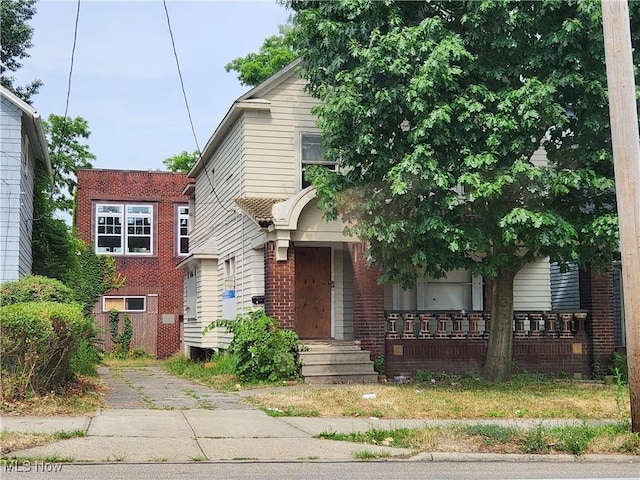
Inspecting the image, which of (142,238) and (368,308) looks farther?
(142,238)

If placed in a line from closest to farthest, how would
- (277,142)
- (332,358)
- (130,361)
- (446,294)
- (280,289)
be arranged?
(332,358) → (280,289) → (277,142) → (446,294) → (130,361)

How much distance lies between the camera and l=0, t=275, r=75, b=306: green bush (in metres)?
Result: 16.0

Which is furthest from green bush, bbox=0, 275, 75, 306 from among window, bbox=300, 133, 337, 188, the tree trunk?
the tree trunk

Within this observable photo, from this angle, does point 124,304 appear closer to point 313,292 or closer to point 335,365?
point 313,292

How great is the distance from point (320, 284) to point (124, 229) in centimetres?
1500

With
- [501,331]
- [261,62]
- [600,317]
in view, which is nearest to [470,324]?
[501,331]

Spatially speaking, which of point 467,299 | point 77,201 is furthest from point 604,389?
point 77,201

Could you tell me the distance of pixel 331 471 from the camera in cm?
841

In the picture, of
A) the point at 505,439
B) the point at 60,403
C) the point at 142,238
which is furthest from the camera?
the point at 142,238

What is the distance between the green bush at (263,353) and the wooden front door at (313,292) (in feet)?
7.88

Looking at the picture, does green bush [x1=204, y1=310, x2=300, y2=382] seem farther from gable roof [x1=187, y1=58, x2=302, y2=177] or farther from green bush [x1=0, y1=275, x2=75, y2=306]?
gable roof [x1=187, y1=58, x2=302, y2=177]

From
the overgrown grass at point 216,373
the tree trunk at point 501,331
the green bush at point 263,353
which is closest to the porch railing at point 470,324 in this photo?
the tree trunk at point 501,331

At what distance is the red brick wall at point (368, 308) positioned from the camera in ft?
59.2

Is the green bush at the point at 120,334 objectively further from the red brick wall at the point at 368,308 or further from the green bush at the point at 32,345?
the green bush at the point at 32,345
